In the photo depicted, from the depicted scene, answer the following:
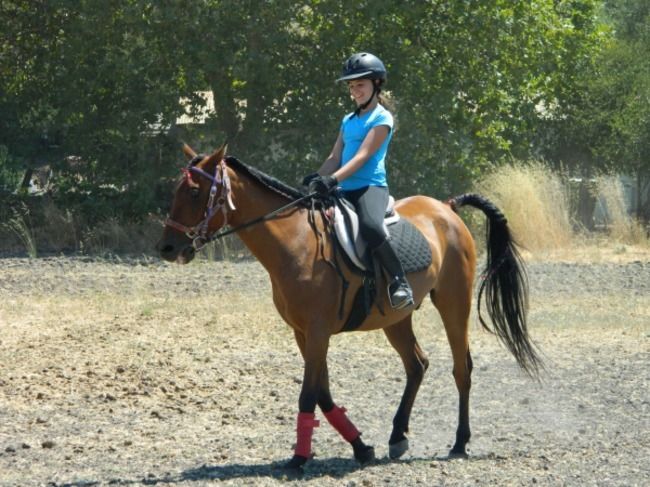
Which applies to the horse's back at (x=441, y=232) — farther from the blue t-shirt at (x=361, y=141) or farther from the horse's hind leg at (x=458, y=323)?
the blue t-shirt at (x=361, y=141)

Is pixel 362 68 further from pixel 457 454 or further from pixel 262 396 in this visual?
pixel 262 396

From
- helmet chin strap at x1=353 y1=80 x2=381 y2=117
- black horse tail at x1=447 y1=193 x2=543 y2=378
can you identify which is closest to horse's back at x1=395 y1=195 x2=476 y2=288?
black horse tail at x1=447 y1=193 x2=543 y2=378

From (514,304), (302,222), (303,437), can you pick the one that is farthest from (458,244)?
(303,437)

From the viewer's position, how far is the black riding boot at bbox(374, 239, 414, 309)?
7578 mm

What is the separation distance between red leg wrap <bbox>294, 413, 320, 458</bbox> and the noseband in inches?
45.9

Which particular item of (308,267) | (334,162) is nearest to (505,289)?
(334,162)

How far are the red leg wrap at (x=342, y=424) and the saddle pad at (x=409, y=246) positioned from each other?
3.20ft

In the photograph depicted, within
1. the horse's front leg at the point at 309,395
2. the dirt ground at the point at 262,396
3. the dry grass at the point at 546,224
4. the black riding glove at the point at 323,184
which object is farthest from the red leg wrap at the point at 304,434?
the dry grass at the point at 546,224

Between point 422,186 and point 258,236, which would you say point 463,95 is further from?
point 258,236

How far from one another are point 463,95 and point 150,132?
5147 millimetres

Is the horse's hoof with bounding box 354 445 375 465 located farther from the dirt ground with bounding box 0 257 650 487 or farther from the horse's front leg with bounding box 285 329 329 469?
the horse's front leg with bounding box 285 329 329 469

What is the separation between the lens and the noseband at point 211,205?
7082 millimetres

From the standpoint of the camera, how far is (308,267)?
290 inches

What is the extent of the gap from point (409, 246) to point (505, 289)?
1.25m
